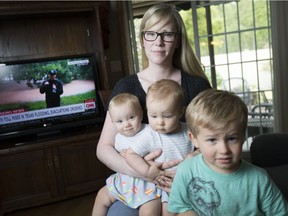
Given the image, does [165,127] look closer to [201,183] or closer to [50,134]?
[201,183]

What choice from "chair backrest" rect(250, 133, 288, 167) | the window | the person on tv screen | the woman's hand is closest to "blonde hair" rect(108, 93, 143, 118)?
the woman's hand

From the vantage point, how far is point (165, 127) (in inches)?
46.3

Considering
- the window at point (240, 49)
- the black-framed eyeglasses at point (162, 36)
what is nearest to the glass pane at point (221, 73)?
the window at point (240, 49)

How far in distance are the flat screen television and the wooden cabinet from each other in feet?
0.59

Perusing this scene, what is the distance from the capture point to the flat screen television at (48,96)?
9.56 feet

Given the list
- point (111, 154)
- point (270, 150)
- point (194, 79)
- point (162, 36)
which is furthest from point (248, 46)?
point (111, 154)

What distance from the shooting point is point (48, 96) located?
9.90 ft

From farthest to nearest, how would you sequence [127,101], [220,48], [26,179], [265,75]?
[220,48]
[265,75]
[26,179]
[127,101]

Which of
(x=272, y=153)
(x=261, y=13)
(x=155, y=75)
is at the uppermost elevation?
(x=261, y=13)

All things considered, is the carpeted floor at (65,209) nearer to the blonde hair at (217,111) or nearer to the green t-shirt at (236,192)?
the green t-shirt at (236,192)

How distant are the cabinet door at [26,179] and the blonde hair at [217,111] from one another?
7.36 ft

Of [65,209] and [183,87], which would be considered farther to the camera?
[65,209]

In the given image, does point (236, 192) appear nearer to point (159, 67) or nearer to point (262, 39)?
point (159, 67)

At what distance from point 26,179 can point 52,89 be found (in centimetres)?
91
